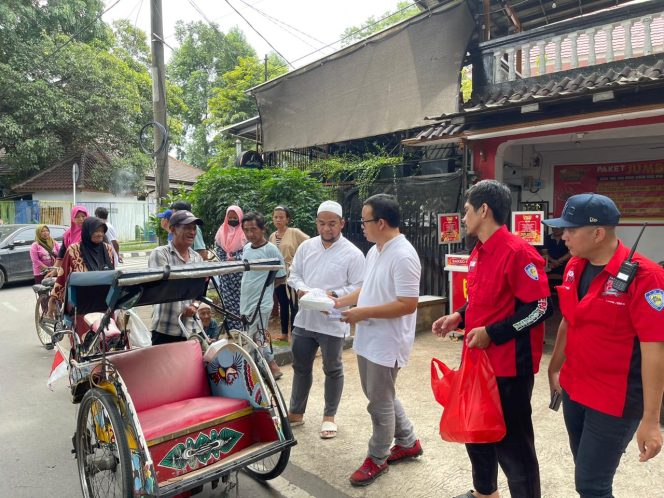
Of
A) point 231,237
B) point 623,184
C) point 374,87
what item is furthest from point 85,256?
point 623,184

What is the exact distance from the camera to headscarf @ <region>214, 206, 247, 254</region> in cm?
618

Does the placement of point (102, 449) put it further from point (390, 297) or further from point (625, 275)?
point (625, 275)

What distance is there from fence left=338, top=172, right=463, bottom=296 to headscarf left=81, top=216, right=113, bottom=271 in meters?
4.25

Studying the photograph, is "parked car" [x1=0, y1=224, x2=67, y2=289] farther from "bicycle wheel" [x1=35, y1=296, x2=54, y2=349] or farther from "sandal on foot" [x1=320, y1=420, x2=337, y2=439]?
"sandal on foot" [x1=320, y1=420, x2=337, y2=439]

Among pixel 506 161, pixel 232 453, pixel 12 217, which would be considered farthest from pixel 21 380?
pixel 12 217

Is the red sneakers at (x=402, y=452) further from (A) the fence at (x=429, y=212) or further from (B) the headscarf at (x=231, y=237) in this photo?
(A) the fence at (x=429, y=212)

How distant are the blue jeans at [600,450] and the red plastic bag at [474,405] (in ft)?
1.11

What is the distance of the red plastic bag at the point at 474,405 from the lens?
6.98 feet

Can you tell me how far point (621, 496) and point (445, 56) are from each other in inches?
267

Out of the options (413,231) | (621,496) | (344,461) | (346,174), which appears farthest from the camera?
(346,174)

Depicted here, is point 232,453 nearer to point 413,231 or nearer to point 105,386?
point 105,386

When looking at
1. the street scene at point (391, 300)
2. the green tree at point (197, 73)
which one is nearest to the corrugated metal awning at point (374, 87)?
the street scene at point (391, 300)

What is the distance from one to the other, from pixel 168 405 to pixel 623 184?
25.5ft

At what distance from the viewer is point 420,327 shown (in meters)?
6.65
